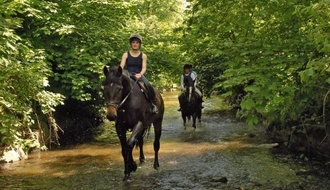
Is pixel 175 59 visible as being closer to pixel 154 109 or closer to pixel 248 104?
pixel 154 109

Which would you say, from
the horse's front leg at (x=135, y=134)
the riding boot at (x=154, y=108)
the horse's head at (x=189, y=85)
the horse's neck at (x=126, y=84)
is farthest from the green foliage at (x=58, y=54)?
the riding boot at (x=154, y=108)

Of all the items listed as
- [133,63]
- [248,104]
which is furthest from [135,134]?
[248,104]

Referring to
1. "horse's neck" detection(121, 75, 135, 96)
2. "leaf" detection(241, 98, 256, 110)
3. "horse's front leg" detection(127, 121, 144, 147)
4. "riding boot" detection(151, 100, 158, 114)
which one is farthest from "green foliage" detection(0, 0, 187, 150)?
"leaf" detection(241, 98, 256, 110)

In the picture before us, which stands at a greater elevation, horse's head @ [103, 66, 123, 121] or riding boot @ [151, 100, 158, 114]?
horse's head @ [103, 66, 123, 121]

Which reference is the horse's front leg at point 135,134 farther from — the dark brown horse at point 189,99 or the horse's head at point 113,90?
the dark brown horse at point 189,99

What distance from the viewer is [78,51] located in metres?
14.2

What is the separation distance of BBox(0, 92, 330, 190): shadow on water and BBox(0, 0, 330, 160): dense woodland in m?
0.75

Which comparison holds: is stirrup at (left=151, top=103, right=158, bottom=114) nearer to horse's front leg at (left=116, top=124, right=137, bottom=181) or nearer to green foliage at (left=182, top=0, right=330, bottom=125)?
horse's front leg at (left=116, top=124, right=137, bottom=181)

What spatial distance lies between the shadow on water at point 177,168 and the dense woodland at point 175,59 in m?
0.75

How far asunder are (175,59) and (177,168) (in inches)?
364

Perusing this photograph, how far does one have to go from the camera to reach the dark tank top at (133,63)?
9422mm

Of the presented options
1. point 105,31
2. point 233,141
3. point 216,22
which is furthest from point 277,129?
point 105,31

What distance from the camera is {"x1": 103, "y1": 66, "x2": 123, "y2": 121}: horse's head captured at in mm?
7652

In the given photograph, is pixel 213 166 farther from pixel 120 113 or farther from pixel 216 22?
pixel 216 22
